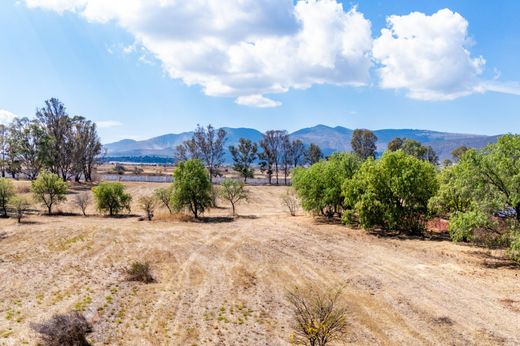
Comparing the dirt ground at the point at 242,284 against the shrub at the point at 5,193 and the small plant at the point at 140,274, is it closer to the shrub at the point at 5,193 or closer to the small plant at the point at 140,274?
the small plant at the point at 140,274

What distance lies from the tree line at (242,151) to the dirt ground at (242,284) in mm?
58503

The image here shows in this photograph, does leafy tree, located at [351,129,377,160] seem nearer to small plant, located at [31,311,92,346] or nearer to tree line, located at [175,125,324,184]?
tree line, located at [175,125,324,184]

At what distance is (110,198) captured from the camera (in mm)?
53125

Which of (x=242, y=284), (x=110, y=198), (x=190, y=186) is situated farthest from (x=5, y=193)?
(x=242, y=284)

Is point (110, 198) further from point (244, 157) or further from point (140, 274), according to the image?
point (244, 157)

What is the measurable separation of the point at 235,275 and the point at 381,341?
476 inches

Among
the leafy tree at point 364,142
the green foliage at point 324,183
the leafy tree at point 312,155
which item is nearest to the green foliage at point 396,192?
the green foliage at point 324,183

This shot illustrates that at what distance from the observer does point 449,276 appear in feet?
84.6

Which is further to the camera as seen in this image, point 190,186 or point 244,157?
point 244,157

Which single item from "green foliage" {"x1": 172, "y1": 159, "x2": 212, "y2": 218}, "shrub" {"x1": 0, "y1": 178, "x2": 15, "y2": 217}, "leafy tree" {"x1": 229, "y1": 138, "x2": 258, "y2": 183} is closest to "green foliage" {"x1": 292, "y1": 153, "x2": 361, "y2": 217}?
"green foliage" {"x1": 172, "y1": 159, "x2": 212, "y2": 218}

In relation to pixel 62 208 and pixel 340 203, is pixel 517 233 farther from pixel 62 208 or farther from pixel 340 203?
pixel 62 208

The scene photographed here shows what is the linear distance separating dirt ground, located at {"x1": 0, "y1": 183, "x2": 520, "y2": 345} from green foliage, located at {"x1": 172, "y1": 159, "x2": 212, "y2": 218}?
7915 mm

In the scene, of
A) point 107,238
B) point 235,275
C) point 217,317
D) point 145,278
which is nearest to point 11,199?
point 107,238

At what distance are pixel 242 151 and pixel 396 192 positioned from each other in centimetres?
7055
